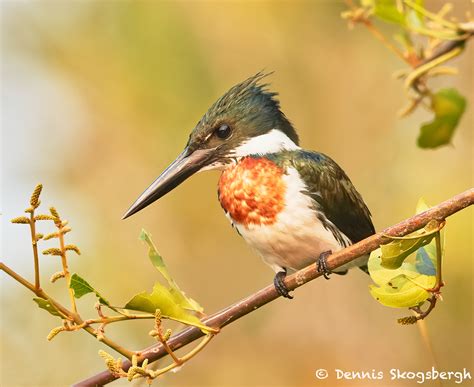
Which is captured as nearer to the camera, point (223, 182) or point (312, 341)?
point (223, 182)

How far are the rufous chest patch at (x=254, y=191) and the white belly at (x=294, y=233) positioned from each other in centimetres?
2

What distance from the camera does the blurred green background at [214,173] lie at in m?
4.10

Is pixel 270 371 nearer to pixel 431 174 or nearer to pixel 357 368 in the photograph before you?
pixel 357 368

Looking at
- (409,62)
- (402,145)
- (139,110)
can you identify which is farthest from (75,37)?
(409,62)

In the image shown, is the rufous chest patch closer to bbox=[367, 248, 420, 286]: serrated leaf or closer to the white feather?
the white feather

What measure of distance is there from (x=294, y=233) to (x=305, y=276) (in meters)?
0.72

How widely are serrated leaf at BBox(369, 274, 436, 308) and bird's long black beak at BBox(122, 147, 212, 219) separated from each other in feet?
3.88

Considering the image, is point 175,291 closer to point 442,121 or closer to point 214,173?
point 442,121

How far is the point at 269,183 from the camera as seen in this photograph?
2.54 meters

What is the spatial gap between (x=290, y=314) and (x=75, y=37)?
2.56m

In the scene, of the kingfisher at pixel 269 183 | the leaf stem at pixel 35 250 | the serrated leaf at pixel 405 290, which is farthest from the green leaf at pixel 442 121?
the kingfisher at pixel 269 183

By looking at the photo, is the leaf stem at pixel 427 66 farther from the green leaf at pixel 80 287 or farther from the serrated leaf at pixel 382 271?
the green leaf at pixel 80 287

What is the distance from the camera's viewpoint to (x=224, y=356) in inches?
177

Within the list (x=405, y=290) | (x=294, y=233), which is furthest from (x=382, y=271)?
(x=294, y=233)
